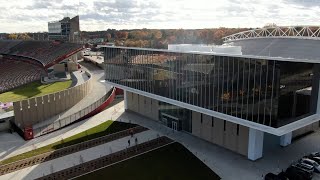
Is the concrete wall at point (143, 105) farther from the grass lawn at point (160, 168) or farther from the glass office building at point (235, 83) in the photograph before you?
the grass lawn at point (160, 168)

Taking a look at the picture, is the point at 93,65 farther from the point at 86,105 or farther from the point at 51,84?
the point at 86,105

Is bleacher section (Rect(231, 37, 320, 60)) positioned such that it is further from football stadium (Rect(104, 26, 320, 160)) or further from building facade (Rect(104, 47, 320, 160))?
building facade (Rect(104, 47, 320, 160))

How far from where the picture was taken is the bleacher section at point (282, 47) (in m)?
38.6

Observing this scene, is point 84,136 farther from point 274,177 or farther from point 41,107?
point 274,177

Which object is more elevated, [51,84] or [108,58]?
[108,58]

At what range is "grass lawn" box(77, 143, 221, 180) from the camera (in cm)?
2623

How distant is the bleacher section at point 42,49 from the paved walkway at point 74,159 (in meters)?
52.3

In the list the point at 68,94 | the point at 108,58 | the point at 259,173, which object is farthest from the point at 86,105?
the point at 259,173

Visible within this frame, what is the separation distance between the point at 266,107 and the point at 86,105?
2931 cm

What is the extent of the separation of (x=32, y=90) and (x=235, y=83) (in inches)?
1794

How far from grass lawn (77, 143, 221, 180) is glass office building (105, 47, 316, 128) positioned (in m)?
5.55

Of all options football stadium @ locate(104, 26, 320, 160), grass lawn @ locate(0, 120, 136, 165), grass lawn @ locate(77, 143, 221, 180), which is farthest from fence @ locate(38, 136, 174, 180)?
grass lawn @ locate(0, 120, 136, 165)

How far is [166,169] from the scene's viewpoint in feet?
90.2

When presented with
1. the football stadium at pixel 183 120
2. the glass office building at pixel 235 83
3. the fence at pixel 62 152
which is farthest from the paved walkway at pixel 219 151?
the glass office building at pixel 235 83
